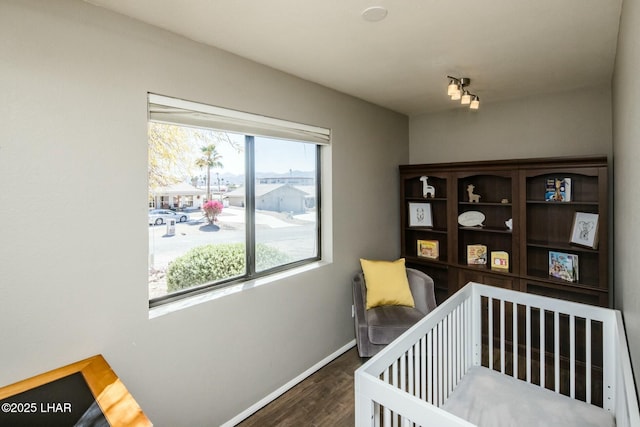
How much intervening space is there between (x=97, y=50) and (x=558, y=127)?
3772 millimetres

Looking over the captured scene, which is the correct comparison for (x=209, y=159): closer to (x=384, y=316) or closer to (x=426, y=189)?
(x=384, y=316)

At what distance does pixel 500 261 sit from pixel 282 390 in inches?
96.7

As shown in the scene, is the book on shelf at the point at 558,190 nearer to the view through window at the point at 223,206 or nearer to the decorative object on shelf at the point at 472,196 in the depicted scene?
the decorative object on shelf at the point at 472,196

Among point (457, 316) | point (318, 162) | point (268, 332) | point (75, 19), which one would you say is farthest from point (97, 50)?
point (457, 316)

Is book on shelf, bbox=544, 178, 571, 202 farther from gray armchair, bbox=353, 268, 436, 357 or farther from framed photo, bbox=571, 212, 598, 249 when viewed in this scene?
gray armchair, bbox=353, 268, 436, 357

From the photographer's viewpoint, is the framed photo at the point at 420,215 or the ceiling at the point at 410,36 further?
the framed photo at the point at 420,215

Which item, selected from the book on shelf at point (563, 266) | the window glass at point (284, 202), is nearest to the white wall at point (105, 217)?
the window glass at point (284, 202)

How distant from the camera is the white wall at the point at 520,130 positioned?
2980 millimetres

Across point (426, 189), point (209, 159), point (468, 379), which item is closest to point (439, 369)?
point (468, 379)

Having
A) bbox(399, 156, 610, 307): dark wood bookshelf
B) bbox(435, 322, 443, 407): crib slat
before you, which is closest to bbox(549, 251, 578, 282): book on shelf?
bbox(399, 156, 610, 307): dark wood bookshelf

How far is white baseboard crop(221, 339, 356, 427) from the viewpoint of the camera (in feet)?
7.38

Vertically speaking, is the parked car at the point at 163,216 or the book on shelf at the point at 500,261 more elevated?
the parked car at the point at 163,216

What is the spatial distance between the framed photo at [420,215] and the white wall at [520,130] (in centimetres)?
60

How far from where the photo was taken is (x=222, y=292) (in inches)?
87.6
